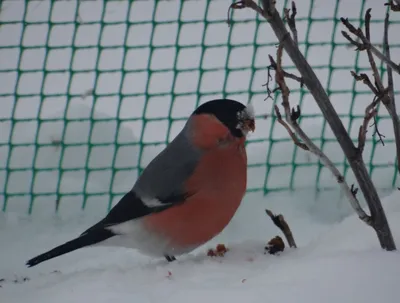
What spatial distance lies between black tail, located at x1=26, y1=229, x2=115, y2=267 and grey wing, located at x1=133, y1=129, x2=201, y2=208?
209 millimetres

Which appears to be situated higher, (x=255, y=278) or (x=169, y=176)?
(x=255, y=278)

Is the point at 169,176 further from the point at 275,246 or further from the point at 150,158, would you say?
the point at 150,158

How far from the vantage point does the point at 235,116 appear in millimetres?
3283

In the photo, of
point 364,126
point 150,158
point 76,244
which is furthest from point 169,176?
point 150,158

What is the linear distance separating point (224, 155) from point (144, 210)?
0.37m

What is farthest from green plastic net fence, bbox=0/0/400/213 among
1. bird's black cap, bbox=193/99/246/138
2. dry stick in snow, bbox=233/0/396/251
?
dry stick in snow, bbox=233/0/396/251

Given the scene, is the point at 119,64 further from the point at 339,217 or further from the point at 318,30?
the point at 339,217

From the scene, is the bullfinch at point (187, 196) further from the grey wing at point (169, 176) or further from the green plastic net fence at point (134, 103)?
the green plastic net fence at point (134, 103)

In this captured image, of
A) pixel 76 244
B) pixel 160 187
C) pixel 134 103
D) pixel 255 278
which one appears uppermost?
pixel 255 278

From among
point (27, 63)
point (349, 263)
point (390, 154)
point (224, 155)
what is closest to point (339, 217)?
point (390, 154)

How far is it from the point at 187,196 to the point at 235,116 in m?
0.37

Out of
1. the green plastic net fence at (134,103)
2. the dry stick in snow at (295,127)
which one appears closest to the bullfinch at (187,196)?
the dry stick in snow at (295,127)

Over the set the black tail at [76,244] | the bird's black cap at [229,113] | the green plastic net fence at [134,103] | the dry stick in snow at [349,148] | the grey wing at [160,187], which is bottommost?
the green plastic net fence at [134,103]

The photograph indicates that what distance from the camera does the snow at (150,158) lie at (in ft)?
8.09
